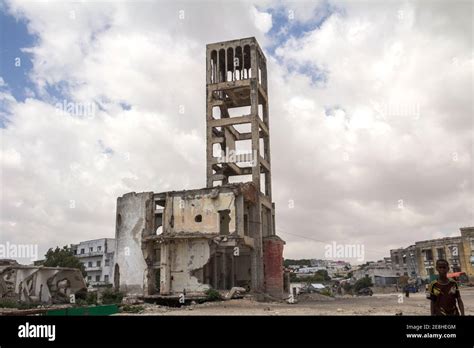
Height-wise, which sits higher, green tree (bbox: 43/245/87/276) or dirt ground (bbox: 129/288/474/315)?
green tree (bbox: 43/245/87/276)

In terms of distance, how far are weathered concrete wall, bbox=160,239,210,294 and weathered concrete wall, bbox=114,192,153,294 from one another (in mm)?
1996

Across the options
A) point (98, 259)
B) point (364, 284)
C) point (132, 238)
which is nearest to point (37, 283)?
point (132, 238)

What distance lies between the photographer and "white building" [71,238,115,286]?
67.1m

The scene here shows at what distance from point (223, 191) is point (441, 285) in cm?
2718

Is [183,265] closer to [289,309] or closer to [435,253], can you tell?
[289,309]

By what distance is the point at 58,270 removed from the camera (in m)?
31.8

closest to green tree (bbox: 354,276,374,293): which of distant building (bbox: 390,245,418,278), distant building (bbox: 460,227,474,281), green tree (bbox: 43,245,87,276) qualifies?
distant building (bbox: 390,245,418,278)

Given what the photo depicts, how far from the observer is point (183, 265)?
34281 millimetres

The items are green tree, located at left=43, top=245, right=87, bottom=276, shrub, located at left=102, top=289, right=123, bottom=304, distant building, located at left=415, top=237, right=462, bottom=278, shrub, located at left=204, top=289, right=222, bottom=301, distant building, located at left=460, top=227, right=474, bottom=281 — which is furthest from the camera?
distant building, located at left=415, top=237, right=462, bottom=278

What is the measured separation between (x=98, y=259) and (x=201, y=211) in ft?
131

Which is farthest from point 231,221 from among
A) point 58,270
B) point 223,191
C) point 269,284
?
point 58,270

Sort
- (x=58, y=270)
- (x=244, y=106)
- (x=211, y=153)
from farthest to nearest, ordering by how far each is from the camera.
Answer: (x=244, y=106) → (x=211, y=153) → (x=58, y=270)

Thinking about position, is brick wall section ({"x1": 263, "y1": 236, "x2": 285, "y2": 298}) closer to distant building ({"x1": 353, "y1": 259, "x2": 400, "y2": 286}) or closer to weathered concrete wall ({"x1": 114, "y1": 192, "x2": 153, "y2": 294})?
weathered concrete wall ({"x1": 114, "y1": 192, "x2": 153, "y2": 294})
